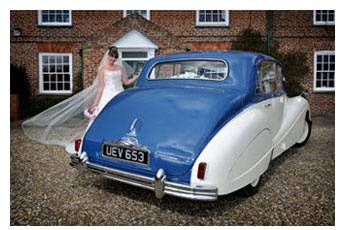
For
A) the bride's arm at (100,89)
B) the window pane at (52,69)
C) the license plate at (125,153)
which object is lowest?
the license plate at (125,153)

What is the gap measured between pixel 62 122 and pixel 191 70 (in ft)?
8.29

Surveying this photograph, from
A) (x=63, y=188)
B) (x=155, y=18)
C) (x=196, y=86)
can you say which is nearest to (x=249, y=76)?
(x=196, y=86)

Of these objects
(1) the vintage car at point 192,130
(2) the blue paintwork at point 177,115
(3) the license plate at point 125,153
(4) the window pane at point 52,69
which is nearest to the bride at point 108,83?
(1) the vintage car at point 192,130

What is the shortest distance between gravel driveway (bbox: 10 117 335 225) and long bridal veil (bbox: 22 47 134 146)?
3.37 feet

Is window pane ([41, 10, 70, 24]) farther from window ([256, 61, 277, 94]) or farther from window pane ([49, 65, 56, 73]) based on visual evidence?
window ([256, 61, 277, 94])

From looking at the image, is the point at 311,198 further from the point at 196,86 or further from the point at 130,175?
the point at 130,175

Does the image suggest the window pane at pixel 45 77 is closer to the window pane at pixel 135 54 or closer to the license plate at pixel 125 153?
the window pane at pixel 135 54

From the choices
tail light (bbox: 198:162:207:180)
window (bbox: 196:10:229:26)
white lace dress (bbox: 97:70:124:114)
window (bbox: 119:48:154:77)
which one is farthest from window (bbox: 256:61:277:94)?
window (bbox: 119:48:154:77)

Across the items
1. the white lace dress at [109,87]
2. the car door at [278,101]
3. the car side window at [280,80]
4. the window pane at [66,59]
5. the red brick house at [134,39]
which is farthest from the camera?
the window pane at [66,59]

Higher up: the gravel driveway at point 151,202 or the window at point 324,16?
the window at point 324,16

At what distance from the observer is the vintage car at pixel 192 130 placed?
2.17 metres

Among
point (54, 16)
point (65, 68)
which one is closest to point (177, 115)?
point (54, 16)

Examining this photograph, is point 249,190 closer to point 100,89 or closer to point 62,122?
point 100,89

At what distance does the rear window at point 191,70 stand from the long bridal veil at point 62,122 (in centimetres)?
157
